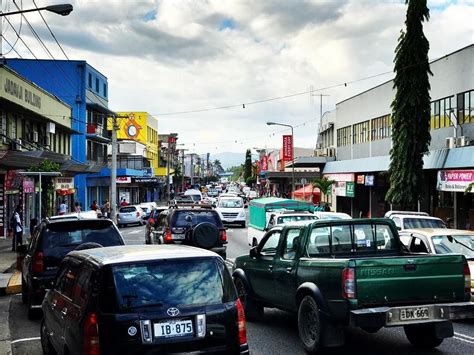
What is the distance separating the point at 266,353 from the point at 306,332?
2.02ft

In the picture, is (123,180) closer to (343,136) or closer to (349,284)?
(343,136)

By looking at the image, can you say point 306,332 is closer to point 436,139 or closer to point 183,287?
point 183,287

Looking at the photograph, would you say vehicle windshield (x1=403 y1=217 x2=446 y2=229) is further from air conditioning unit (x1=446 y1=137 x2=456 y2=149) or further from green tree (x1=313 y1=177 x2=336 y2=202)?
green tree (x1=313 y1=177 x2=336 y2=202)

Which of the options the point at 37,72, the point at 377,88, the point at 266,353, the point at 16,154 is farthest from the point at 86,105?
the point at 266,353

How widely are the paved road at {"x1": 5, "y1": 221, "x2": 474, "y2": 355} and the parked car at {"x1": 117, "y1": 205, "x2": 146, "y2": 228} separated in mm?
32344

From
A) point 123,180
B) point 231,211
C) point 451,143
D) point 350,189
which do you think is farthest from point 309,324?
point 123,180

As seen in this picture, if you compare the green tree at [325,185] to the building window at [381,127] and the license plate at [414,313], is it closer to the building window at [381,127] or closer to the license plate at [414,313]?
the building window at [381,127]

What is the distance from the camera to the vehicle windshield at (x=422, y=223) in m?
19.6

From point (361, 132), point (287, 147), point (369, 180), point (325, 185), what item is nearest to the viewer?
point (369, 180)

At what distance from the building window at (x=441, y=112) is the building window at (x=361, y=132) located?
1173 centimetres

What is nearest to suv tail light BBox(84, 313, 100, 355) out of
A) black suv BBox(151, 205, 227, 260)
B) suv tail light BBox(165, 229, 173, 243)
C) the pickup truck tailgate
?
the pickup truck tailgate

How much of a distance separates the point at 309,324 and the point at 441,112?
28694mm

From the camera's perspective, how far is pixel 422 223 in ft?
64.7

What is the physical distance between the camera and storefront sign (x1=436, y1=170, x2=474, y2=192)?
26938mm
